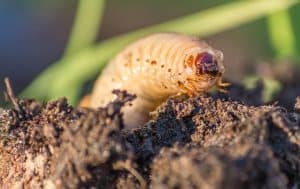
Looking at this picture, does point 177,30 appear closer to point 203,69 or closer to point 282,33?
point 282,33

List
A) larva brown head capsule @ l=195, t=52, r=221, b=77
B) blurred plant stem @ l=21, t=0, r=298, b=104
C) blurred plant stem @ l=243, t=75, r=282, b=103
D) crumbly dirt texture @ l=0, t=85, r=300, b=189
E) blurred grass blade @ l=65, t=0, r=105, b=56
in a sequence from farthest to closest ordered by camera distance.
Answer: blurred grass blade @ l=65, t=0, r=105, b=56
blurred plant stem @ l=21, t=0, r=298, b=104
blurred plant stem @ l=243, t=75, r=282, b=103
larva brown head capsule @ l=195, t=52, r=221, b=77
crumbly dirt texture @ l=0, t=85, r=300, b=189

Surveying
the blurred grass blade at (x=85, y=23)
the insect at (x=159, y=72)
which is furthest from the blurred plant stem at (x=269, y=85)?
the blurred grass blade at (x=85, y=23)

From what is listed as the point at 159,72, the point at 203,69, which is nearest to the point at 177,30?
the point at 159,72

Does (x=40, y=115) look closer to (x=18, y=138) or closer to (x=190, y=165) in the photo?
(x=18, y=138)

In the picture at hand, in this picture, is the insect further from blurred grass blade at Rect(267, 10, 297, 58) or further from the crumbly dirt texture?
blurred grass blade at Rect(267, 10, 297, 58)

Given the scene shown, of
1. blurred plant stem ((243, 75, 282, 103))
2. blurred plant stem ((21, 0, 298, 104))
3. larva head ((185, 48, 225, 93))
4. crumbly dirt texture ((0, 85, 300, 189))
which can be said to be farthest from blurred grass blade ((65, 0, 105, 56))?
crumbly dirt texture ((0, 85, 300, 189))

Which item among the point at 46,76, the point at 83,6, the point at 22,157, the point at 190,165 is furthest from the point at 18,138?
the point at 83,6

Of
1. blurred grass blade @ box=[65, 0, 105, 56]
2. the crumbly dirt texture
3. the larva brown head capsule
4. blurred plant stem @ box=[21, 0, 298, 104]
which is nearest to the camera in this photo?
the crumbly dirt texture
